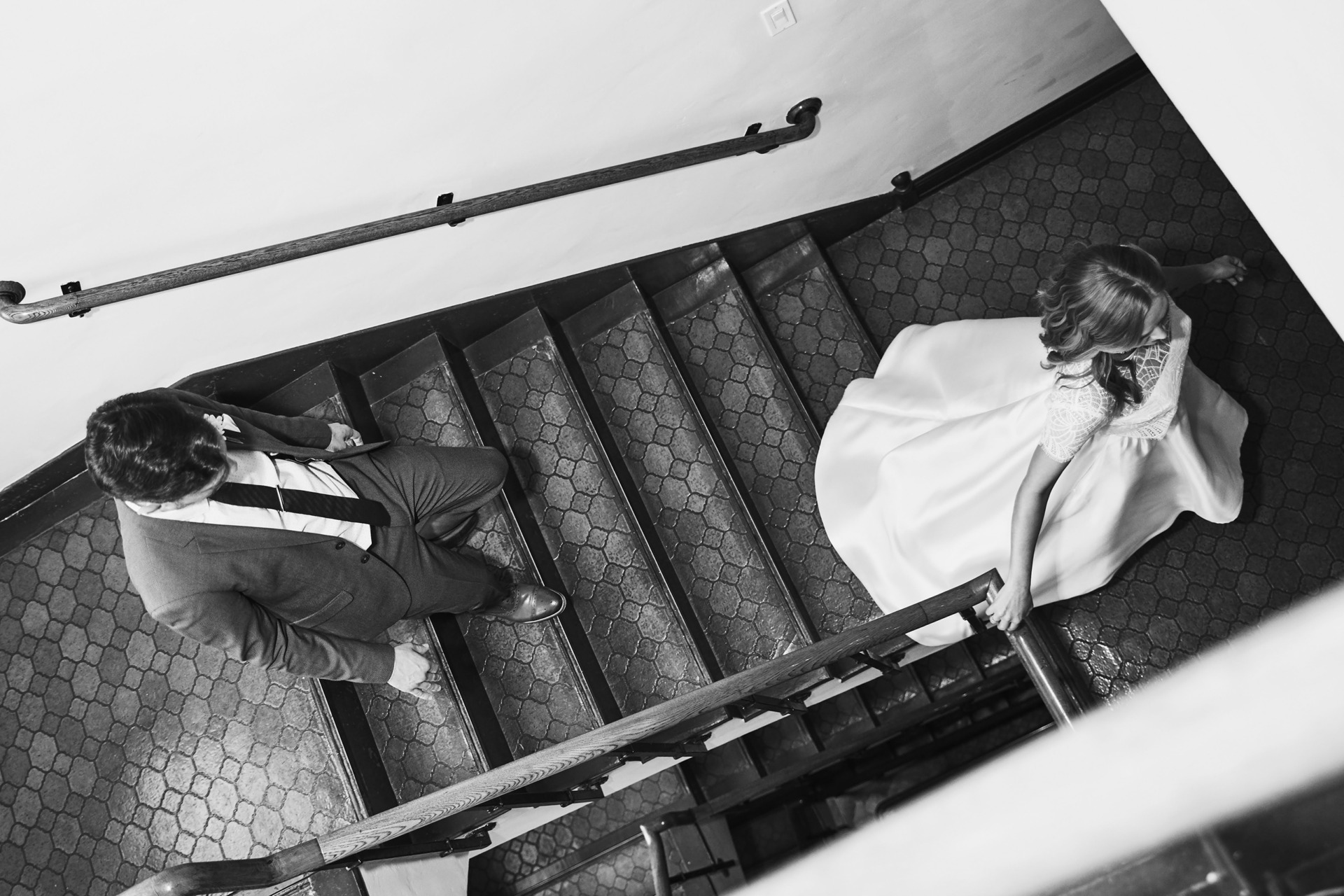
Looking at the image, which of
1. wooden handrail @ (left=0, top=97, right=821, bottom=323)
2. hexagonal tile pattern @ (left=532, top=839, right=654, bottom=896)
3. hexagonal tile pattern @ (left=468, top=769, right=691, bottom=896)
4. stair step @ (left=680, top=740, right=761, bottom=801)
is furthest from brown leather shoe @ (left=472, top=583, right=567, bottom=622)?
hexagonal tile pattern @ (left=532, top=839, right=654, bottom=896)

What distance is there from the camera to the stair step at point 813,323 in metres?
3.66

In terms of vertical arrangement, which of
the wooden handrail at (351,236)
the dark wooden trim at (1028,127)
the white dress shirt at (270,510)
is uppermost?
the dark wooden trim at (1028,127)

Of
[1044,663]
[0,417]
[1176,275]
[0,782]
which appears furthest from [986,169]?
[0,782]

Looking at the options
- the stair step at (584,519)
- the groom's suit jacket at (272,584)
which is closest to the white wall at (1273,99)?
the stair step at (584,519)

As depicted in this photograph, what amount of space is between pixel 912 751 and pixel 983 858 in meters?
3.04

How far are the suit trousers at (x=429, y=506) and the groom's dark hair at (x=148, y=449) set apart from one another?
564 millimetres

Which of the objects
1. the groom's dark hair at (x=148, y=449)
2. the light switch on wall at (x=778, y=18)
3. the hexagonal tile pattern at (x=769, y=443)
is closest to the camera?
the groom's dark hair at (x=148, y=449)

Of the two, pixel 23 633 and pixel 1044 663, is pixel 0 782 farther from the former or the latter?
pixel 1044 663

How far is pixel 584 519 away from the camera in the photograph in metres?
3.37

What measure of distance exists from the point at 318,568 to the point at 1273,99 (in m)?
2.38

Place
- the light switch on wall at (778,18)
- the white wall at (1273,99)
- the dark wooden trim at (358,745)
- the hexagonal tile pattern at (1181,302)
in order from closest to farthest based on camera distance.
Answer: the white wall at (1273,99) < the light switch on wall at (778,18) < the dark wooden trim at (358,745) < the hexagonal tile pattern at (1181,302)

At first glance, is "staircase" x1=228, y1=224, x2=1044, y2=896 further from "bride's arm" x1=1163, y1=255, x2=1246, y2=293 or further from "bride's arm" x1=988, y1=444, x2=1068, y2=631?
"bride's arm" x1=1163, y1=255, x2=1246, y2=293

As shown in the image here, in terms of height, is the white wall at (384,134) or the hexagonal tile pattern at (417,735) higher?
the white wall at (384,134)

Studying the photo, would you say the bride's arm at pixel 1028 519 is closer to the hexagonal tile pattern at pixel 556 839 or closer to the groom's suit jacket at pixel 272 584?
the groom's suit jacket at pixel 272 584
